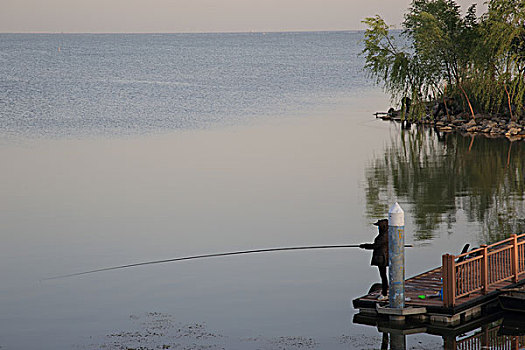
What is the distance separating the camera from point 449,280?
1614 cm

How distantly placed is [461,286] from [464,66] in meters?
35.7

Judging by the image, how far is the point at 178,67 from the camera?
138 metres

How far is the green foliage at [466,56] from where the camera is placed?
4616 cm

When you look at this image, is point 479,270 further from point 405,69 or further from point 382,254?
point 405,69

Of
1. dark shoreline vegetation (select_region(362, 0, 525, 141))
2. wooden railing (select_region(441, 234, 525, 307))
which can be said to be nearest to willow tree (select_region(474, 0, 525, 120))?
dark shoreline vegetation (select_region(362, 0, 525, 141))

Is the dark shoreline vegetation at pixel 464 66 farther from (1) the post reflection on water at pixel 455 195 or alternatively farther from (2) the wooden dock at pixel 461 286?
(2) the wooden dock at pixel 461 286

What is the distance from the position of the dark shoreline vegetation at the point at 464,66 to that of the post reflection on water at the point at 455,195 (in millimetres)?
2982

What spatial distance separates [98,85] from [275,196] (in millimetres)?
67486

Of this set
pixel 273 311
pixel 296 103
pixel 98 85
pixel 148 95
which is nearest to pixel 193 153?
pixel 273 311

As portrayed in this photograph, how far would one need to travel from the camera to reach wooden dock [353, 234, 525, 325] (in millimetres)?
16219

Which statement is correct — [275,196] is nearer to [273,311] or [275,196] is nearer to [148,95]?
[273,311]

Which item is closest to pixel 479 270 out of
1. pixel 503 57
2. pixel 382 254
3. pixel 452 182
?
pixel 382 254

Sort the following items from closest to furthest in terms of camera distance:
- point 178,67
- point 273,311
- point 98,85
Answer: point 273,311, point 98,85, point 178,67

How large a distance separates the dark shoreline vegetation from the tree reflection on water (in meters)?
3.13
